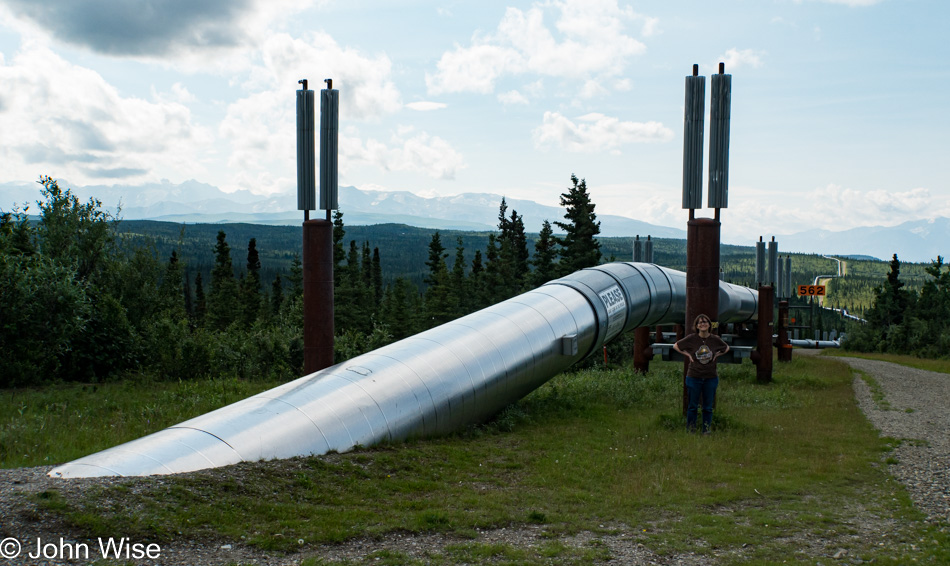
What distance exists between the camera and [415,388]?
12.0 meters

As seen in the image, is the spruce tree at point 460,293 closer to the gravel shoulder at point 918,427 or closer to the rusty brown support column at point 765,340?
the gravel shoulder at point 918,427

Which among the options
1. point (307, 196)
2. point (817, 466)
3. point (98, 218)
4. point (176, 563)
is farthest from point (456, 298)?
point (176, 563)

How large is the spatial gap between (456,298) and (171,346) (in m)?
51.1

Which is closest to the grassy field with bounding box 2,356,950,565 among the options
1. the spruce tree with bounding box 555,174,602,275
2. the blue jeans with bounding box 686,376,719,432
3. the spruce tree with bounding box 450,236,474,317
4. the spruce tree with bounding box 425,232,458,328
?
the blue jeans with bounding box 686,376,719,432

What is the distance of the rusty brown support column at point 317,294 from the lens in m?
16.5

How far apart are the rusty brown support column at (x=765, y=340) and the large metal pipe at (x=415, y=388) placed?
6.15 metres

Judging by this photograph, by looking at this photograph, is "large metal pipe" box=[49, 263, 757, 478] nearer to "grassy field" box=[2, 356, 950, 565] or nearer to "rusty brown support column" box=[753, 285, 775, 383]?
"grassy field" box=[2, 356, 950, 565]

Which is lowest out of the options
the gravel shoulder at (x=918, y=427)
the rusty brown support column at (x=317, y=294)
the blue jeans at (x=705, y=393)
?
the gravel shoulder at (x=918, y=427)

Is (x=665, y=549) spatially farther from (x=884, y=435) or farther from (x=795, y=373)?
(x=795, y=373)

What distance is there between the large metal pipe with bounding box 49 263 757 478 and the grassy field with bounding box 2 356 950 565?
0.48 m

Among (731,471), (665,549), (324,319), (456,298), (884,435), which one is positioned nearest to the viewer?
(665,549)

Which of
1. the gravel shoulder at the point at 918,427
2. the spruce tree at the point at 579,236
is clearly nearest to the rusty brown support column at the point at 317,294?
the gravel shoulder at the point at 918,427

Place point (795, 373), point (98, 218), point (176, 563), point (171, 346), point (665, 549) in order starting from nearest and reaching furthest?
point (176, 563), point (665, 549), point (171, 346), point (795, 373), point (98, 218)

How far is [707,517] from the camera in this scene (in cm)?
842
